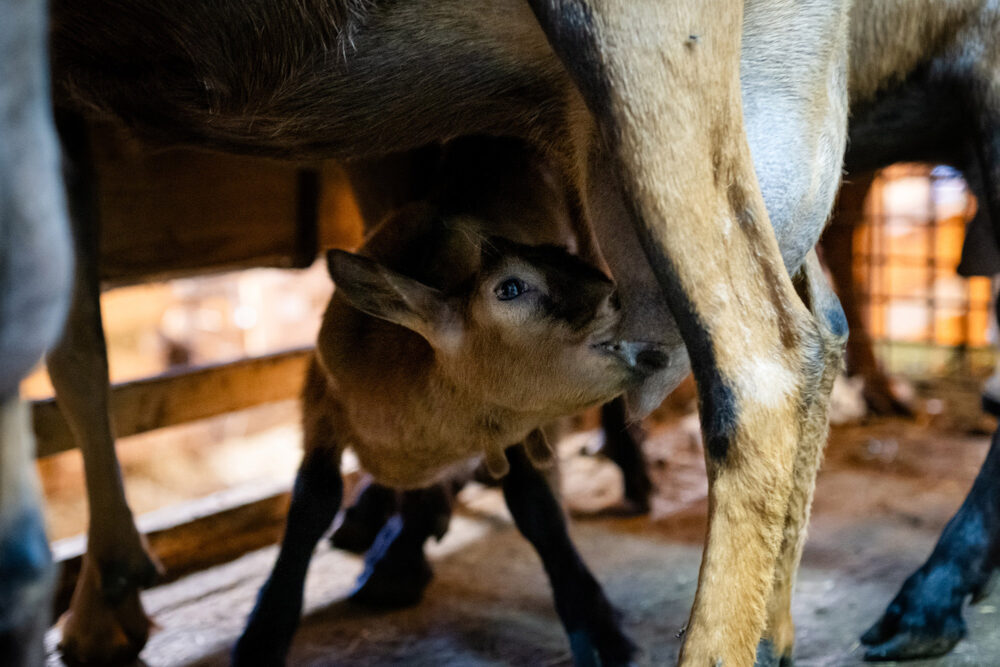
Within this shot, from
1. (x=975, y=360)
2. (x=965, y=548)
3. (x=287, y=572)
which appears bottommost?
(x=975, y=360)

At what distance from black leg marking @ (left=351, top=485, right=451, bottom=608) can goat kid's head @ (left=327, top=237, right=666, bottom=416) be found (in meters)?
0.86

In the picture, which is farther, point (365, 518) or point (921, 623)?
point (365, 518)

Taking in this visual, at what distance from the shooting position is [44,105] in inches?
37.3

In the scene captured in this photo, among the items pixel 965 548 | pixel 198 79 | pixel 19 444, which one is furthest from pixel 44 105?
pixel 965 548

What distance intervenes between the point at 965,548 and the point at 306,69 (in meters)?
1.90

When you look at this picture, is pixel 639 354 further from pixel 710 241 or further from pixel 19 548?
pixel 19 548

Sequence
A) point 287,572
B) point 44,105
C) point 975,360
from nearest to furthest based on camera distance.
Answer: point 44,105 < point 287,572 < point 975,360

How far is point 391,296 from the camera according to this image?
6.66ft

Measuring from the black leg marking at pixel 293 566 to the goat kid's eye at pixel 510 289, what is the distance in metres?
0.62

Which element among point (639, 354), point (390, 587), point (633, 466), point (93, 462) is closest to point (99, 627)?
point (93, 462)

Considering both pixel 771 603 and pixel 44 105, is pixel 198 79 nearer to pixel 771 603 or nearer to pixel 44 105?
pixel 44 105

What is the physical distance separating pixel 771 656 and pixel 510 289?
35.1 inches

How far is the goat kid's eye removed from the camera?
6.60 ft

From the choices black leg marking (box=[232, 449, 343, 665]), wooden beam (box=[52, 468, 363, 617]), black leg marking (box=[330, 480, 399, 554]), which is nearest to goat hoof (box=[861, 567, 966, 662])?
black leg marking (box=[232, 449, 343, 665])
